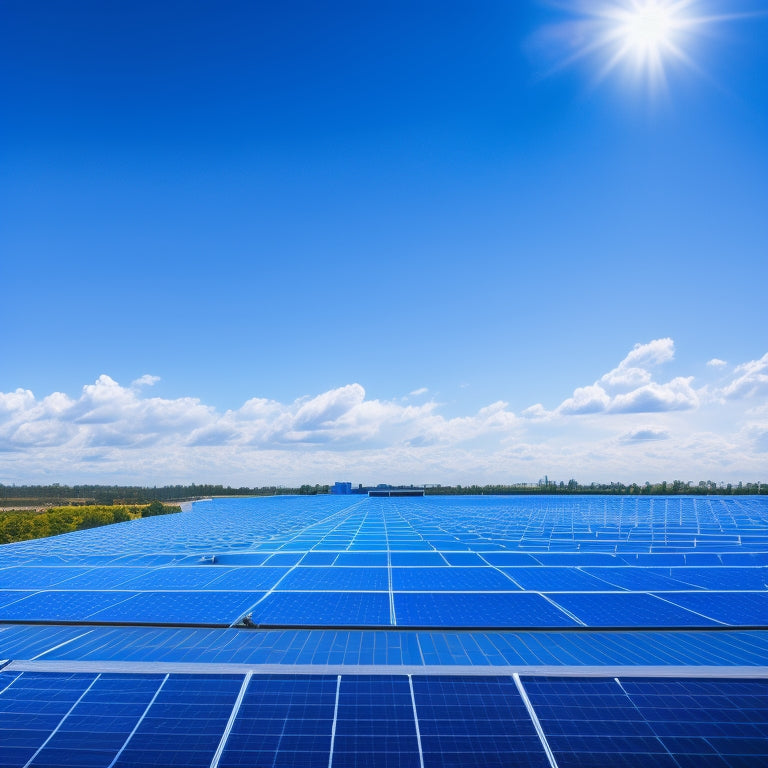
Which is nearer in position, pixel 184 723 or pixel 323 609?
pixel 184 723

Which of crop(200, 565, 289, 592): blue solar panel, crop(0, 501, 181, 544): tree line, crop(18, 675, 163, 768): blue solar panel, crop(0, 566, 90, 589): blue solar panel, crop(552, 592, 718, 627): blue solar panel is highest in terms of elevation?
crop(18, 675, 163, 768): blue solar panel

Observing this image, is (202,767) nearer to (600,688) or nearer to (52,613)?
(600,688)

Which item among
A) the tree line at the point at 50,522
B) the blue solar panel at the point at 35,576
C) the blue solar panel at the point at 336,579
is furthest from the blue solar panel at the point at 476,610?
the tree line at the point at 50,522

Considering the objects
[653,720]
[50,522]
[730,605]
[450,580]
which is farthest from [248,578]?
[50,522]

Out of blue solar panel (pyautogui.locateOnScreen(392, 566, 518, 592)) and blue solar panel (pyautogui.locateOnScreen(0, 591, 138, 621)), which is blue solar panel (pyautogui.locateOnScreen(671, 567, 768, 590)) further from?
blue solar panel (pyautogui.locateOnScreen(0, 591, 138, 621))

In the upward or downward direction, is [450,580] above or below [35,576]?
above

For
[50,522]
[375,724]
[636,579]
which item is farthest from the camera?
[50,522]

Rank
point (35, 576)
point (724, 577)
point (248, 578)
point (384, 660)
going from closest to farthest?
point (384, 660) → point (248, 578) → point (35, 576) → point (724, 577)

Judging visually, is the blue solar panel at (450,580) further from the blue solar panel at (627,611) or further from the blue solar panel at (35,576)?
the blue solar panel at (35,576)

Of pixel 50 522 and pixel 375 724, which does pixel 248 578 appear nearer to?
pixel 375 724

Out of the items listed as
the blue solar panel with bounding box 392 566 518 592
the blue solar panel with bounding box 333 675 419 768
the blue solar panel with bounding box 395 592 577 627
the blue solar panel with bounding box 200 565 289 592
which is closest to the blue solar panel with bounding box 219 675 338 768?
the blue solar panel with bounding box 333 675 419 768
